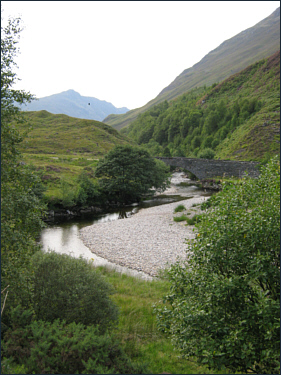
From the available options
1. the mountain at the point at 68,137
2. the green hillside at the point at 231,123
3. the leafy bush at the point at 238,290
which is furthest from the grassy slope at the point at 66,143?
the leafy bush at the point at 238,290

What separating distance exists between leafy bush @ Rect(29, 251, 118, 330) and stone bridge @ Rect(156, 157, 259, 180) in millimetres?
50159

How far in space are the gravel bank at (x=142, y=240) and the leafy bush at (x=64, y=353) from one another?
10450 millimetres

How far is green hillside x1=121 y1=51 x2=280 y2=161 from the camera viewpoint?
74.8m

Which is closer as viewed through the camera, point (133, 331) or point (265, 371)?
point (265, 371)

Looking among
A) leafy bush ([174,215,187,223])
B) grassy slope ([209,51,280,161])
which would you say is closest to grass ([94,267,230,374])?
leafy bush ([174,215,187,223])

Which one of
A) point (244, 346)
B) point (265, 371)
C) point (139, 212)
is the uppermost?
point (244, 346)

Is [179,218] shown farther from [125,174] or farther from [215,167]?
[215,167]

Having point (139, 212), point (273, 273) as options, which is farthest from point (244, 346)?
point (139, 212)

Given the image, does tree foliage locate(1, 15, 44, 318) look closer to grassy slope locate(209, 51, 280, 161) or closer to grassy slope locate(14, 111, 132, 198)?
grassy slope locate(14, 111, 132, 198)

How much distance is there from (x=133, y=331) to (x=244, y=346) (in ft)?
16.5

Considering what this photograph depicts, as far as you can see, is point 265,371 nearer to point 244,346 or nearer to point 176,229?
point 244,346

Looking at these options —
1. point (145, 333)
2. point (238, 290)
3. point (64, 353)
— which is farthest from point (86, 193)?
point (238, 290)

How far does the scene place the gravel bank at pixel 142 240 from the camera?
68.7 feet

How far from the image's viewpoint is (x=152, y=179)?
49.1m
